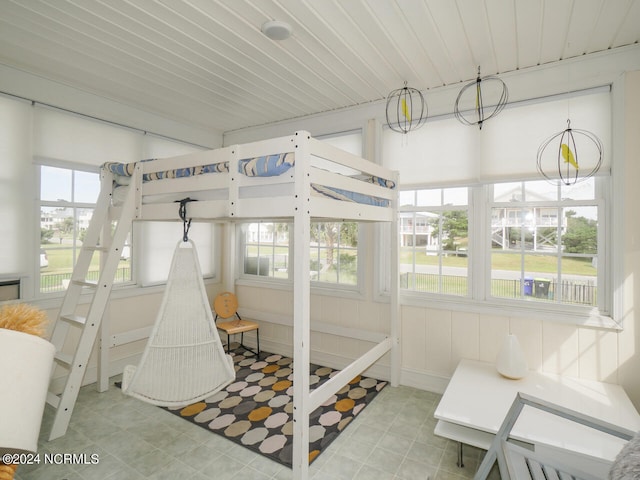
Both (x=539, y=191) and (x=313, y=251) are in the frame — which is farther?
(x=313, y=251)

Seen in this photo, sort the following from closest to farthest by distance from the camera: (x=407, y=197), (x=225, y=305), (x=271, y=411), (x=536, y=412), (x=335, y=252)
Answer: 1. (x=536, y=412)
2. (x=271, y=411)
3. (x=407, y=197)
4. (x=335, y=252)
5. (x=225, y=305)

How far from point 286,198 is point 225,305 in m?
2.45

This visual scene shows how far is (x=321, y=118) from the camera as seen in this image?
341 cm

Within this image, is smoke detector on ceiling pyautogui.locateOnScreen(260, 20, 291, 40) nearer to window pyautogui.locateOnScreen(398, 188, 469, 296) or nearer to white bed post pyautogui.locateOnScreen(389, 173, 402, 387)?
white bed post pyautogui.locateOnScreen(389, 173, 402, 387)

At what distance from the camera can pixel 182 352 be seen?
2225 mm

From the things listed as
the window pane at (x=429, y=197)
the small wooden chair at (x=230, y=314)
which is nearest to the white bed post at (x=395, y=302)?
the window pane at (x=429, y=197)

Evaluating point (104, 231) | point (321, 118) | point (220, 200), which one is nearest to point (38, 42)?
point (104, 231)

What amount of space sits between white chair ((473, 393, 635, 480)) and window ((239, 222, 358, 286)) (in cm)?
188

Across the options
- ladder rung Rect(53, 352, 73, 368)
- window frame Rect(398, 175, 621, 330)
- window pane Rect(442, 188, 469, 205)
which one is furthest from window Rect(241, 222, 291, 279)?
ladder rung Rect(53, 352, 73, 368)

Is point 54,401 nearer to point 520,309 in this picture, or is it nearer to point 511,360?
point 511,360

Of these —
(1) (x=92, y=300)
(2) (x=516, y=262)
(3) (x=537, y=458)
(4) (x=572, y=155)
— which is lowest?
(3) (x=537, y=458)

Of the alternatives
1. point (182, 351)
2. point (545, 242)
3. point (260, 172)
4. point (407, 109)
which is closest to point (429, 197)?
point (407, 109)

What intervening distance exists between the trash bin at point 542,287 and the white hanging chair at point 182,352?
2.31m

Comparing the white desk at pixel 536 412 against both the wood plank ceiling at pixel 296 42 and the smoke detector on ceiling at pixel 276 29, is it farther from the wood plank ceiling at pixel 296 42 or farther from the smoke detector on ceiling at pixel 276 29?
the smoke detector on ceiling at pixel 276 29
